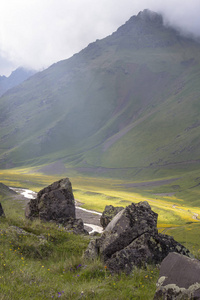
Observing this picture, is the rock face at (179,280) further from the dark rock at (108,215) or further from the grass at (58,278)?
the dark rock at (108,215)

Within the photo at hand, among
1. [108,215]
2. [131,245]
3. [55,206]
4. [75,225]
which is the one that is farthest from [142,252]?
[108,215]

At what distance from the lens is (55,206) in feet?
116

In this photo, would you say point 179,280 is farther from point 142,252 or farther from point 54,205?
point 54,205

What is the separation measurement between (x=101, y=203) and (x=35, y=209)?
100 m

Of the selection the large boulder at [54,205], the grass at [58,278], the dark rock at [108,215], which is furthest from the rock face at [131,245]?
the dark rock at [108,215]

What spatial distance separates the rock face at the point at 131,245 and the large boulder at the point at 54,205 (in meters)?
22.3

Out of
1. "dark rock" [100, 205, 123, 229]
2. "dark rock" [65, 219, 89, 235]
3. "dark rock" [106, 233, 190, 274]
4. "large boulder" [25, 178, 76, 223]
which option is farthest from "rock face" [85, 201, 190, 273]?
"dark rock" [100, 205, 123, 229]

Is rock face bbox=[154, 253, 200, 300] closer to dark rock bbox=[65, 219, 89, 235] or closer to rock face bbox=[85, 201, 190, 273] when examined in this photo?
rock face bbox=[85, 201, 190, 273]

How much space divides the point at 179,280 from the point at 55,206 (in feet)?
94.4

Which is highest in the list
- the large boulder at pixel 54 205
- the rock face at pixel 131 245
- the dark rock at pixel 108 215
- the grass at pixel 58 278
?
the rock face at pixel 131 245

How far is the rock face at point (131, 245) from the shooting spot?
11555 mm

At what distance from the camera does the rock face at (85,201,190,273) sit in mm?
11555

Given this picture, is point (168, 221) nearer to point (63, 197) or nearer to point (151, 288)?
point (63, 197)

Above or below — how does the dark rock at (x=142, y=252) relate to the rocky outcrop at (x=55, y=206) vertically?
above
